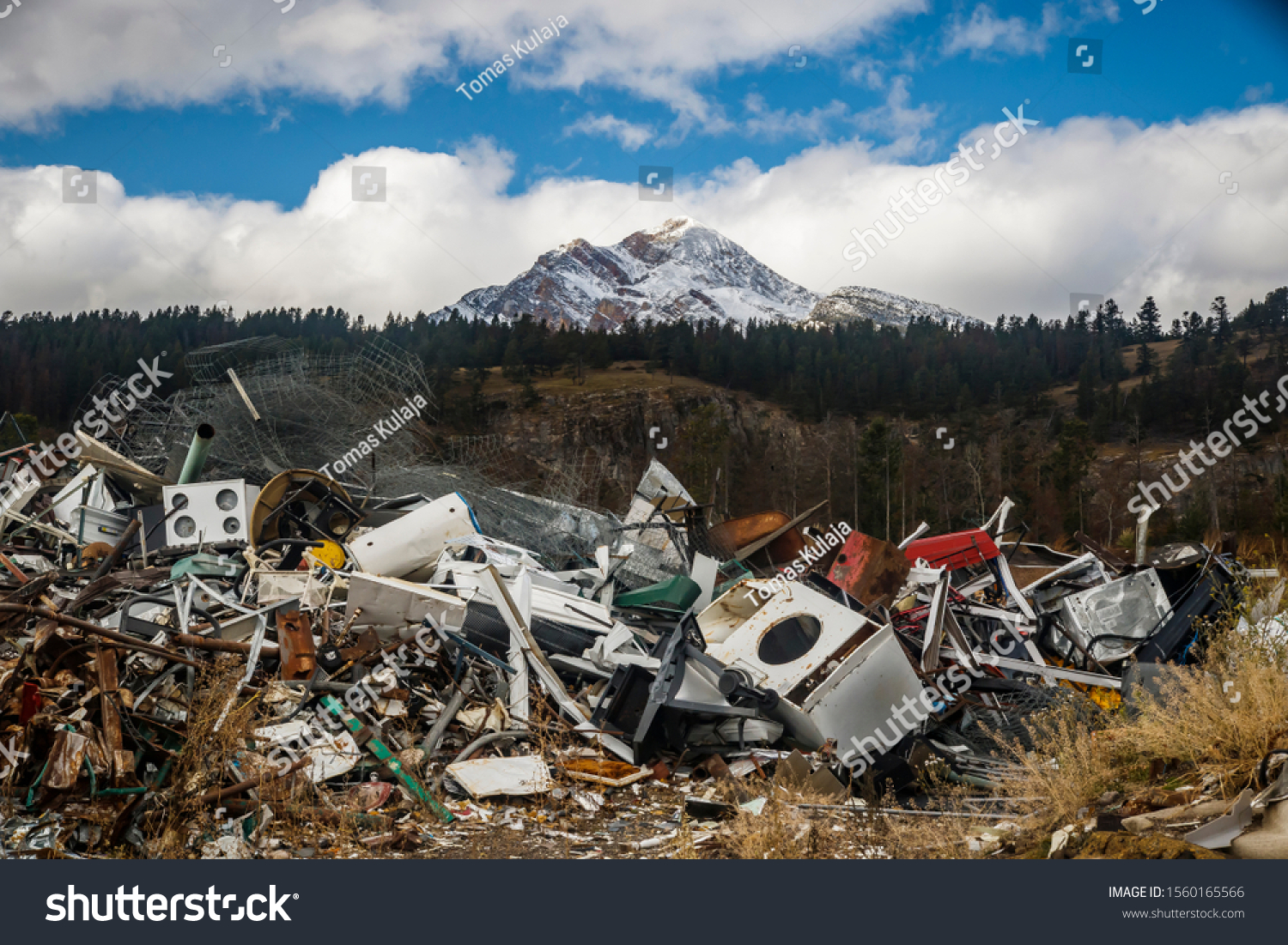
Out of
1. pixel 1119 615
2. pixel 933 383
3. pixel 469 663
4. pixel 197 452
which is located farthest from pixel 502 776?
pixel 933 383

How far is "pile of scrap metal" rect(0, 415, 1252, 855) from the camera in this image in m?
4.74

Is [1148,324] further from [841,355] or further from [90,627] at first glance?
[90,627]

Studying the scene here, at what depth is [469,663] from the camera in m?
6.59

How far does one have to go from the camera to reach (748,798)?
554 centimetres

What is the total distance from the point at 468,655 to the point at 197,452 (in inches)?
239

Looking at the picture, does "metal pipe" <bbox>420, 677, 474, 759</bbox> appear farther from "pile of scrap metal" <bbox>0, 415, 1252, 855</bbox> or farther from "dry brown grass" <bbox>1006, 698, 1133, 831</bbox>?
"dry brown grass" <bbox>1006, 698, 1133, 831</bbox>

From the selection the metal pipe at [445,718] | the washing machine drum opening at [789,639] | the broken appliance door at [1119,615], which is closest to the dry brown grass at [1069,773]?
the washing machine drum opening at [789,639]

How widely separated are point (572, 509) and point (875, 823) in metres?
7.94

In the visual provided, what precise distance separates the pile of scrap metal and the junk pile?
0.02m

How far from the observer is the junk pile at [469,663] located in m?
4.71

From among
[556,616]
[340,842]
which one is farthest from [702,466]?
[340,842]

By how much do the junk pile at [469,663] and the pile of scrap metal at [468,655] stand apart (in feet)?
0.07

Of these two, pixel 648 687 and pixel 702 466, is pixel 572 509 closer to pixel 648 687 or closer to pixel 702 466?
pixel 648 687

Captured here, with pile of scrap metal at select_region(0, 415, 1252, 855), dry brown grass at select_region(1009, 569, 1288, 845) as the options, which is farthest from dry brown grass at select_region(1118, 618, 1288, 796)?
pile of scrap metal at select_region(0, 415, 1252, 855)
